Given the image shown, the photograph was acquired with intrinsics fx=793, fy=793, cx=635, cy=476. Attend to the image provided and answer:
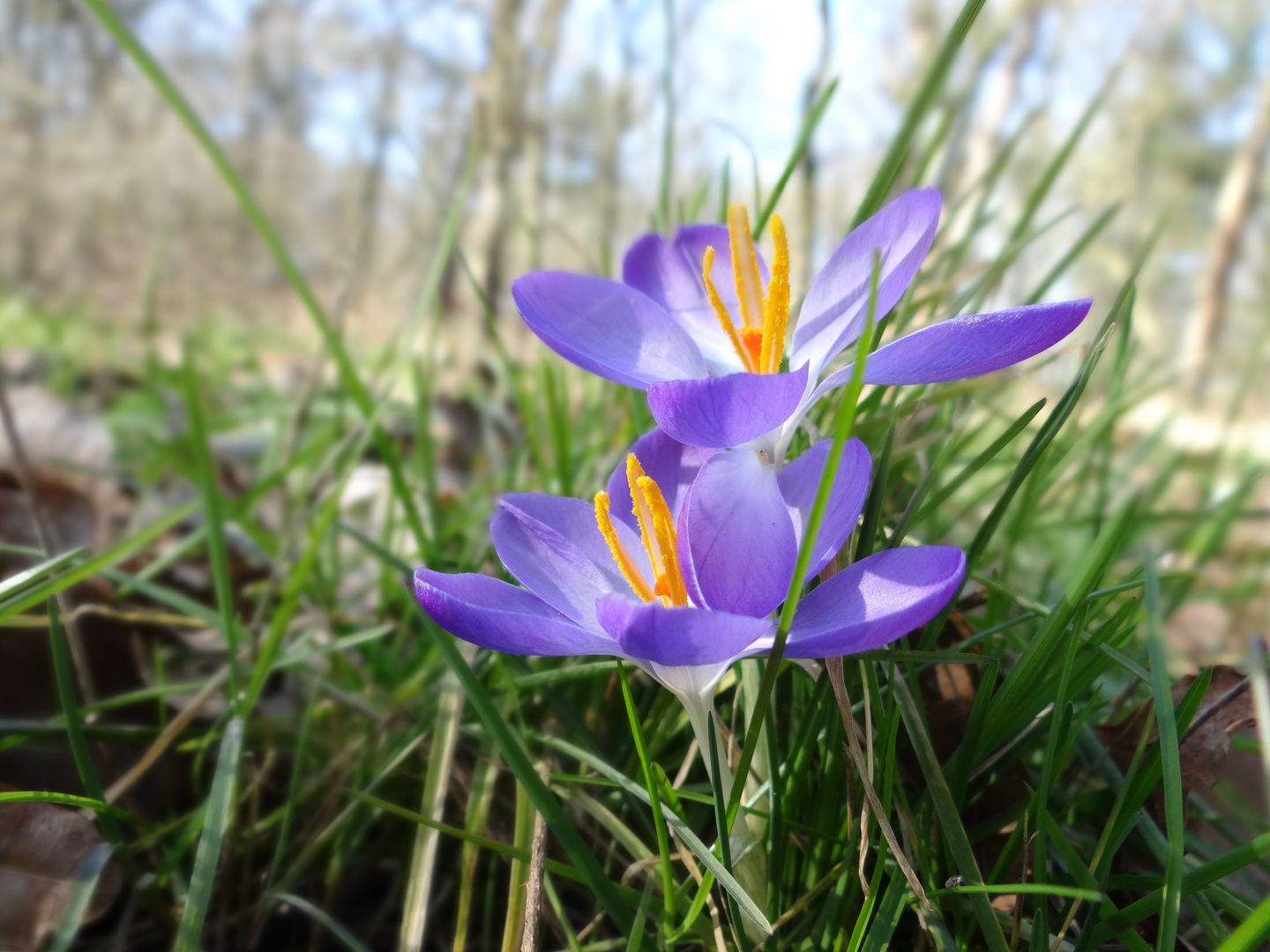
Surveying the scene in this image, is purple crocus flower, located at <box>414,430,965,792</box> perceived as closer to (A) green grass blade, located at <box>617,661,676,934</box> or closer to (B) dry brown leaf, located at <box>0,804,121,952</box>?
(A) green grass blade, located at <box>617,661,676,934</box>

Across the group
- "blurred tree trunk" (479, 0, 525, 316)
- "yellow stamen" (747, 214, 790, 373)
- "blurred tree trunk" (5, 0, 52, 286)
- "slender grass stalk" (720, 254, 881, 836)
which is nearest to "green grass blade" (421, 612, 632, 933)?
"slender grass stalk" (720, 254, 881, 836)

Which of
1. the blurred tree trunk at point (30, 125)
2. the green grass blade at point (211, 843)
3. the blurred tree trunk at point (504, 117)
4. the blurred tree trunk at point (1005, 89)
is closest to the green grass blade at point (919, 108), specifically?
the green grass blade at point (211, 843)

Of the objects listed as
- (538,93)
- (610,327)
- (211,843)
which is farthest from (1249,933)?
(538,93)

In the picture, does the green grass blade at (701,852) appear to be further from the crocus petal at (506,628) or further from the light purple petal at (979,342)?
the light purple petal at (979,342)

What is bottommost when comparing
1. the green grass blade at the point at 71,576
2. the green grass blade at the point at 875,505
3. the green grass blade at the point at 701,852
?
the green grass blade at the point at 701,852

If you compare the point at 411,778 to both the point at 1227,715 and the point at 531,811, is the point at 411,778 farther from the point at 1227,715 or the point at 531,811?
the point at 1227,715

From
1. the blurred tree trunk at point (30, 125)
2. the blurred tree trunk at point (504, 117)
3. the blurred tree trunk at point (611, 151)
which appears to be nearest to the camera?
the blurred tree trunk at point (611, 151)

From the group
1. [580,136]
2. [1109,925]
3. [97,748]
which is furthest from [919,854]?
[580,136]

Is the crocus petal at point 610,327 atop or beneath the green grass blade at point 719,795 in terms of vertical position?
atop

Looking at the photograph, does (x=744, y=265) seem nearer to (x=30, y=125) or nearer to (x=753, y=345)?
(x=753, y=345)
